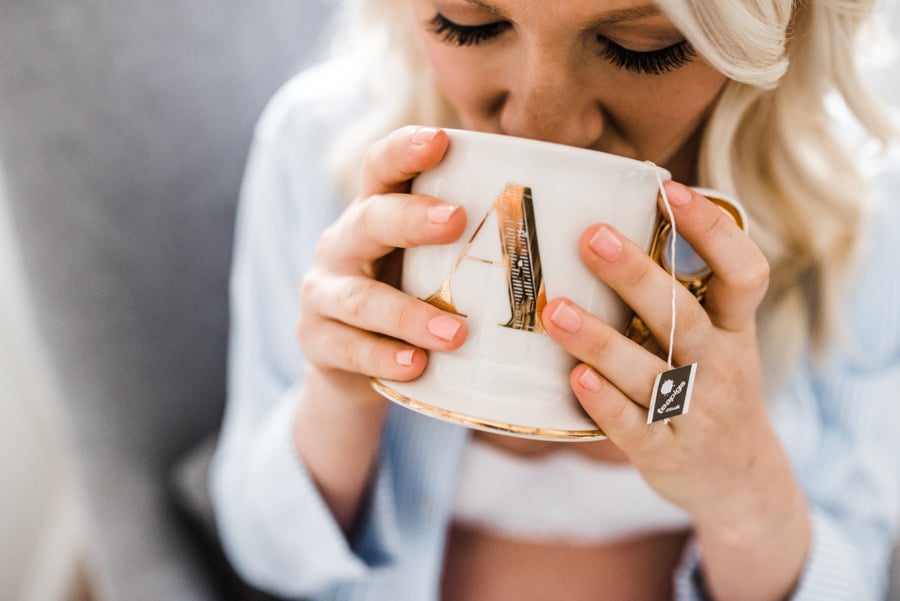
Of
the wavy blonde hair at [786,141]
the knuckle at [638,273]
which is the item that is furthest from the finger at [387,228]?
the wavy blonde hair at [786,141]

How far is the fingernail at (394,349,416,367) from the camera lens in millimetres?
453

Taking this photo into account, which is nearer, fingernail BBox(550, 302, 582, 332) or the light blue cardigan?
fingernail BBox(550, 302, 582, 332)

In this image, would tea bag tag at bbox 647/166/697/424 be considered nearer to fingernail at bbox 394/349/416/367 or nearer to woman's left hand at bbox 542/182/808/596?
woman's left hand at bbox 542/182/808/596

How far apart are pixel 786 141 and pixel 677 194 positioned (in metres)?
0.37

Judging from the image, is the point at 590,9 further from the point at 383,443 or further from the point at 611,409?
the point at 383,443

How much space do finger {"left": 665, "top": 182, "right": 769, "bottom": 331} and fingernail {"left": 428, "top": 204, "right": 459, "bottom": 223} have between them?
0.13 m

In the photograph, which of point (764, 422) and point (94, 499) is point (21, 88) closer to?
point (94, 499)

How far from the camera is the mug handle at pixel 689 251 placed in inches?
17.7

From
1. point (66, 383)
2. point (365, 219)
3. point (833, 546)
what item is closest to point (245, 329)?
point (66, 383)

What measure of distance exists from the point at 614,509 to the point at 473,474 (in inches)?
6.1

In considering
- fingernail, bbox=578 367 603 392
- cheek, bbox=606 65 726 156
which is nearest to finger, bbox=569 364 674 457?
fingernail, bbox=578 367 603 392

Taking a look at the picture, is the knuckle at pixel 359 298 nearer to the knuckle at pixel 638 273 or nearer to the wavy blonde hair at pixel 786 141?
the knuckle at pixel 638 273

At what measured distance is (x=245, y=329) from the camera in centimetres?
86

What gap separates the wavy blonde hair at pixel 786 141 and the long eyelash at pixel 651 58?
0.10m
